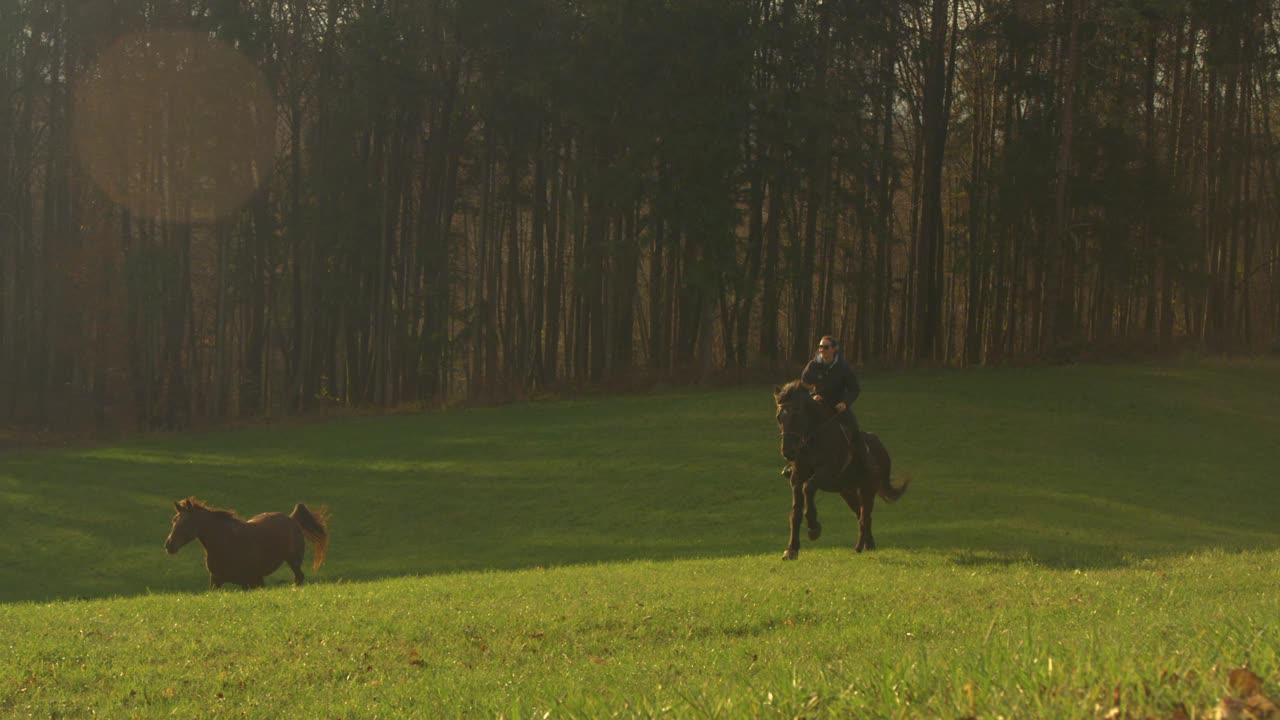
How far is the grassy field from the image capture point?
5664 millimetres

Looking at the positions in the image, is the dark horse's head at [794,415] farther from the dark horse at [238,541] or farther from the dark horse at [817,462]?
the dark horse at [238,541]

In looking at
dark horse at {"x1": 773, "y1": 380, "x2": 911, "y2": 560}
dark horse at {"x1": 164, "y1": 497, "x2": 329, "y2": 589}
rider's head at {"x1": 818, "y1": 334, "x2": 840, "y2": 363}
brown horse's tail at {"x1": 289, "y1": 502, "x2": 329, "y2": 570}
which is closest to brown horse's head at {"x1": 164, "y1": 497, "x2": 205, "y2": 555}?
dark horse at {"x1": 164, "y1": 497, "x2": 329, "y2": 589}

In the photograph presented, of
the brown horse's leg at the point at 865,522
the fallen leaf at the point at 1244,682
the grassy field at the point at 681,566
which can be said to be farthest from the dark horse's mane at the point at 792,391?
the fallen leaf at the point at 1244,682

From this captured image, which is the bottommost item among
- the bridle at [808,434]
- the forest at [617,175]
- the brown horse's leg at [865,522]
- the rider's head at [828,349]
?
the brown horse's leg at [865,522]

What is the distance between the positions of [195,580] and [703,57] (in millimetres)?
28515

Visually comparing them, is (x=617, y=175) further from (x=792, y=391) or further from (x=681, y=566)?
(x=792, y=391)

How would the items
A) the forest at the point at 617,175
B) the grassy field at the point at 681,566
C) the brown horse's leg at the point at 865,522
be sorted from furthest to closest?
1. the forest at the point at 617,175
2. the brown horse's leg at the point at 865,522
3. the grassy field at the point at 681,566

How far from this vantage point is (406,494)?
28.5 meters

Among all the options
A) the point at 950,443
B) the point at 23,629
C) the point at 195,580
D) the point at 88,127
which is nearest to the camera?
the point at 23,629

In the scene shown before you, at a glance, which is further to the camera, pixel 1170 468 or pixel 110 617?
pixel 1170 468

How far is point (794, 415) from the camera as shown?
1589 cm

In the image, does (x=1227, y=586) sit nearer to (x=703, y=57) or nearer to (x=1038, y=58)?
(x=703, y=57)

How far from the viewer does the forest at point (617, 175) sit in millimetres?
43438

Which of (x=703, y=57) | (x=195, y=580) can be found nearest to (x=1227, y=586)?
(x=195, y=580)
